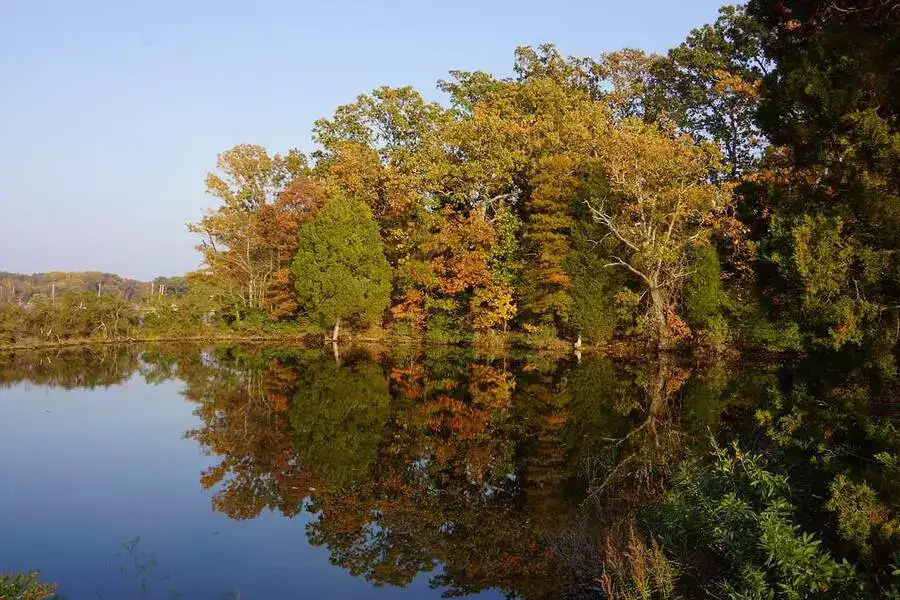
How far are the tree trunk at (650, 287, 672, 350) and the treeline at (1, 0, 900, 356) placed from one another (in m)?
0.11

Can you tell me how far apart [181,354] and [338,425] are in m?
19.2

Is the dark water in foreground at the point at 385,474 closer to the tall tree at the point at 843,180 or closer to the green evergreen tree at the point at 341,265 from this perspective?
the tall tree at the point at 843,180

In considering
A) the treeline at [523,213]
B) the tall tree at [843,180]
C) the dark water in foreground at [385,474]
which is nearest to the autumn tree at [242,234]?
the treeline at [523,213]

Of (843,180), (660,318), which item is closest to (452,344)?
(660,318)

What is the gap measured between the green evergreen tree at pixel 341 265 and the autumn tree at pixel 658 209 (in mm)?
12699

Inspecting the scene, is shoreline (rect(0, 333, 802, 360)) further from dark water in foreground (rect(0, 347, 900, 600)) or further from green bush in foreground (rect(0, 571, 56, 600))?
green bush in foreground (rect(0, 571, 56, 600))

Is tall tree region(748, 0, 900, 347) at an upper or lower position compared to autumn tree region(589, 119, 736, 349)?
lower

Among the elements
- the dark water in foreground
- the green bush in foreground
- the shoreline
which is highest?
the shoreline

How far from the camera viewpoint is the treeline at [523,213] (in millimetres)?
30719

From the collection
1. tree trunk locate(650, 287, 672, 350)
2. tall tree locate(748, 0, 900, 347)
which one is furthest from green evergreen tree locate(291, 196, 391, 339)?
tall tree locate(748, 0, 900, 347)

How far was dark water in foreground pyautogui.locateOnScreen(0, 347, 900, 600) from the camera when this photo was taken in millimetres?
7082

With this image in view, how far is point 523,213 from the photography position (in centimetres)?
3844

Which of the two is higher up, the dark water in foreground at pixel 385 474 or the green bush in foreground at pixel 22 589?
the green bush in foreground at pixel 22 589

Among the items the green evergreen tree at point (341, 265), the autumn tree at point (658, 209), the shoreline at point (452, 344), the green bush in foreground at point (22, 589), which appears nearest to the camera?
the green bush in foreground at point (22, 589)
